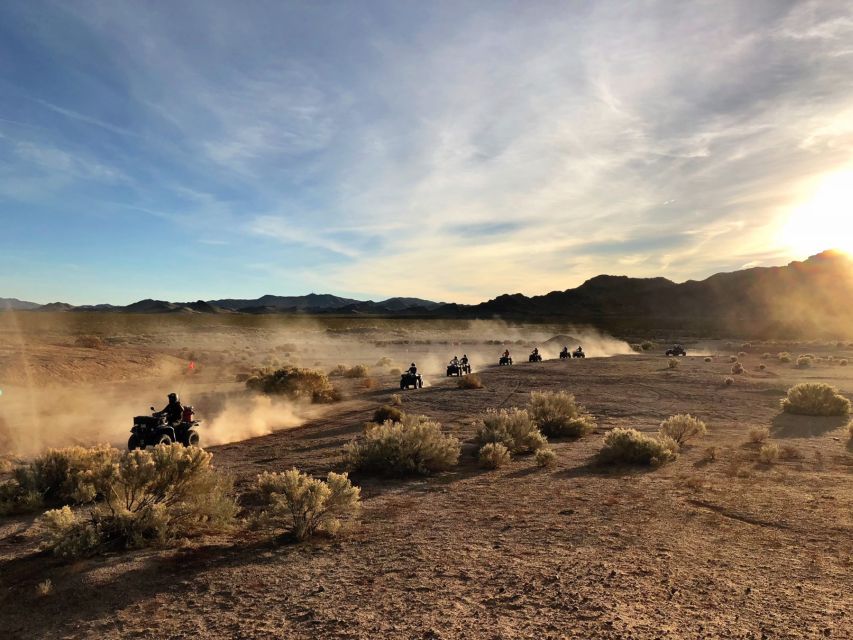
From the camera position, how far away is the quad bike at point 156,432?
11.8m

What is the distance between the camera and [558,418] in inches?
597

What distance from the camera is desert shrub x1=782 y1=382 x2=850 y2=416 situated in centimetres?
1770

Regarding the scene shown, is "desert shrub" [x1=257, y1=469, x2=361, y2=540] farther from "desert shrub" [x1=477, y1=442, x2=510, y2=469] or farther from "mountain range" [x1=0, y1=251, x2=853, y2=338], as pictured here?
"mountain range" [x1=0, y1=251, x2=853, y2=338]

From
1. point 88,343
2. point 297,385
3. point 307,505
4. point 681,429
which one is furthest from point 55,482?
point 88,343

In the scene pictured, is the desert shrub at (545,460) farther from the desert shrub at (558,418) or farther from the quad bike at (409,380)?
the quad bike at (409,380)

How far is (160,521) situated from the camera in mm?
6695

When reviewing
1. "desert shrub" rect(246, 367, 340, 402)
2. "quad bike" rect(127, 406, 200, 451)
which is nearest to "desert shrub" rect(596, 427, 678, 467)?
"quad bike" rect(127, 406, 200, 451)

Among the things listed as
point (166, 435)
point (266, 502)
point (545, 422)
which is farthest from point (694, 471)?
point (166, 435)

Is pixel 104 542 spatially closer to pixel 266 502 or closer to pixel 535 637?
pixel 266 502

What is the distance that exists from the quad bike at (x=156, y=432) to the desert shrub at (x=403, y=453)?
4.13 metres

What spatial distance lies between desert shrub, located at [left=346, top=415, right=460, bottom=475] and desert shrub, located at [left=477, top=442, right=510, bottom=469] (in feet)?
1.83

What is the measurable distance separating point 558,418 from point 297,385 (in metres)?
12.9

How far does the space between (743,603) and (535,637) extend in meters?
2.16

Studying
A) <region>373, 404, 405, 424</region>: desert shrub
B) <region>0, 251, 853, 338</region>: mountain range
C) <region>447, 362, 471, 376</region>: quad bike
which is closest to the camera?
<region>373, 404, 405, 424</region>: desert shrub
